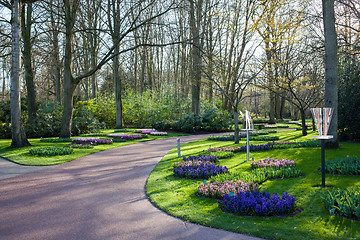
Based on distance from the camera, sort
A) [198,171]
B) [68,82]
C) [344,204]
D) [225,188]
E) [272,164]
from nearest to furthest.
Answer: [344,204]
[225,188]
[198,171]
[272,164]
[68,82]

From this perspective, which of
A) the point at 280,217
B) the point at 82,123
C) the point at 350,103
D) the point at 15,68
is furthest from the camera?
the point at 82,123

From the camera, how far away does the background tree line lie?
13.1 m

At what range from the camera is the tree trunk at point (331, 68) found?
8.67 meters

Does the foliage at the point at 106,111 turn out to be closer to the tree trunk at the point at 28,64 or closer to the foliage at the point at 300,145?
the tree trunk at the point at 28,64

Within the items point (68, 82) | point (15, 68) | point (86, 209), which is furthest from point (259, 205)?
point (68, 82)

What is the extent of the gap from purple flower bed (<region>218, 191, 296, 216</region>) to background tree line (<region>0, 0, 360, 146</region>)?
7.11 metres

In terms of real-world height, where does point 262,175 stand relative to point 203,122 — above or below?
below

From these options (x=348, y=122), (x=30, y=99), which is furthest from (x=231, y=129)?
(x=30, y=99)

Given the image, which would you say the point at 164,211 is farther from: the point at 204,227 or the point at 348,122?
the point at 348,122

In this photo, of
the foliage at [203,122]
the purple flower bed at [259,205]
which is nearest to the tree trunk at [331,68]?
the purple flower bed at [259,205]

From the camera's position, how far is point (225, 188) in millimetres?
5137

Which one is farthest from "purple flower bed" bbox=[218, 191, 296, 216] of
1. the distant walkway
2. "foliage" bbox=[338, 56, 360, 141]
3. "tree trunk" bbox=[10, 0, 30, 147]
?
"tree trunk" bbox=[10, 0, 30, 147]

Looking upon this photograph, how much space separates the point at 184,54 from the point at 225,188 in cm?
3188

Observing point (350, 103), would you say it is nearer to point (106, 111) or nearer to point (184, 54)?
point (106, 111)
